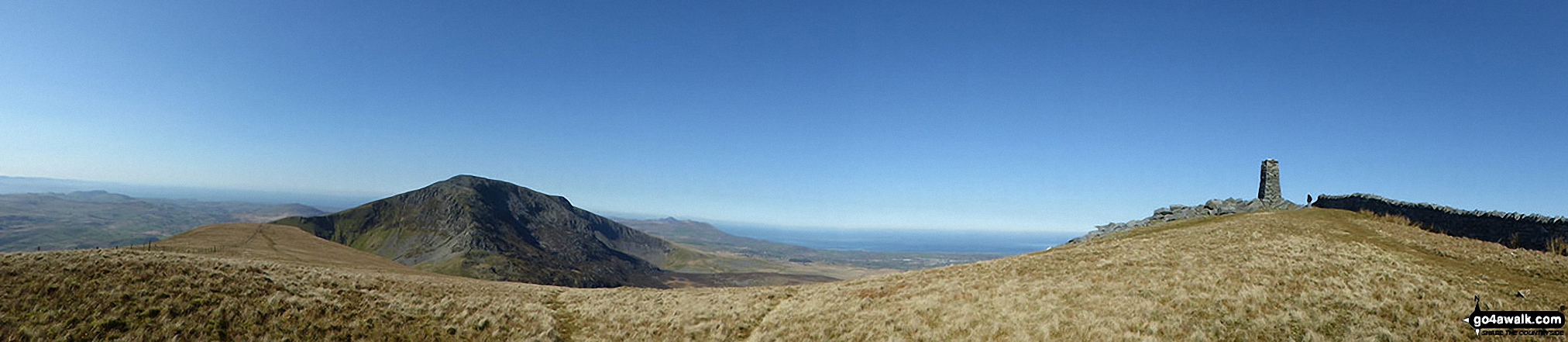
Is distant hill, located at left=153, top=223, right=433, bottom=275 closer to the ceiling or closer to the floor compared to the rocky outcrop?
A: closer to the floor

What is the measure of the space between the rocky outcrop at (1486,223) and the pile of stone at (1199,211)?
431 inches

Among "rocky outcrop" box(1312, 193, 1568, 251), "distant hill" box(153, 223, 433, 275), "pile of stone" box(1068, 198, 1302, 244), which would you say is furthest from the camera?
"distant hill" box(153, 223, 433, 275)

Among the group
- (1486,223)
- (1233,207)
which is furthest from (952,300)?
(1233,207)

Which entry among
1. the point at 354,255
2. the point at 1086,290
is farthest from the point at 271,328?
the point at 354,255

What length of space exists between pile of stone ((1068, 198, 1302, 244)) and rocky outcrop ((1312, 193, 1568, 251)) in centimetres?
1094

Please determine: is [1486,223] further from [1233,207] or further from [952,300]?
[952,300]

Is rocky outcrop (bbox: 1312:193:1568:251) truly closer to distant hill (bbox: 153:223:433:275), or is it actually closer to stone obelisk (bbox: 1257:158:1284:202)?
stone obelisk (bbox: 1257:158:1284:202)

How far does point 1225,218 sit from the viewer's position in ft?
135

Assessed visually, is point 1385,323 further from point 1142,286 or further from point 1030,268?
point 1030,268

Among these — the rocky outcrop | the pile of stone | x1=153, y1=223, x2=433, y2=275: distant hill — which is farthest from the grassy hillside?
x1=153, y1=223, x2=433, y2=275: distant hill

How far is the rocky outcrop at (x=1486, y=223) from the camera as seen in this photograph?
24.2 metres

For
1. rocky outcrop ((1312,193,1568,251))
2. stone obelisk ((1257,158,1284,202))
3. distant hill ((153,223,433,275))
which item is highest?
stone obelisk ((1257,158,1284,202))

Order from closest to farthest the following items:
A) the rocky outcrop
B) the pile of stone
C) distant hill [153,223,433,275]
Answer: the rocky outcrop < the pile of stone < distant hill [153,223,433,275]

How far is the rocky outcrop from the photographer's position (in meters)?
24.2
